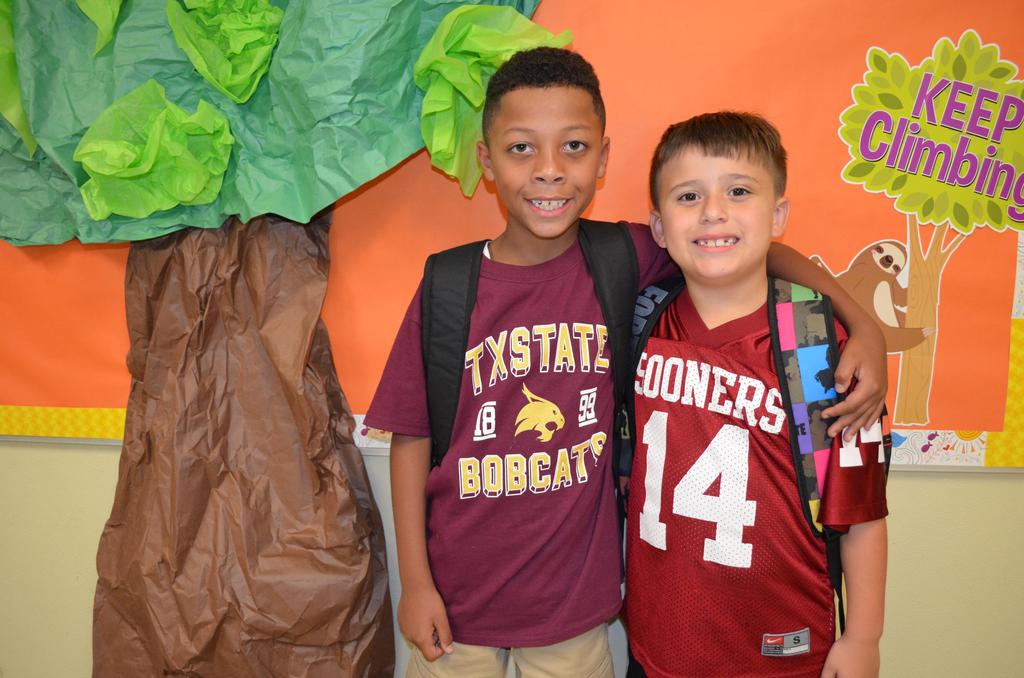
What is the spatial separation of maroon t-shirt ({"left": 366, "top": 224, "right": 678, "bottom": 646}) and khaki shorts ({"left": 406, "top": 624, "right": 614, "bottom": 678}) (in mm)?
44

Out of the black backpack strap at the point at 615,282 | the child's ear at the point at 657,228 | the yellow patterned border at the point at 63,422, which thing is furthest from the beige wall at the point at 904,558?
the child's ear at the point at 657,228

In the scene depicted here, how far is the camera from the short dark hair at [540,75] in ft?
3.35

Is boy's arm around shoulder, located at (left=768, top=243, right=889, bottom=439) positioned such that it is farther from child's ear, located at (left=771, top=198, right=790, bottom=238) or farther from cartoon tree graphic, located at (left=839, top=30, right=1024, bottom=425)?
cartoon tree graphic, located at (left=839, top=30, right=1024, bottom=425)

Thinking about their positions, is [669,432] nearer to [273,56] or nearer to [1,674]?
[273,56]

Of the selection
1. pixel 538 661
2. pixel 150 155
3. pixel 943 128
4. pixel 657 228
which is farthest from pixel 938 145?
pixel 150 155

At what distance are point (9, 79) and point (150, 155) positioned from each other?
Answer: 0.33 m

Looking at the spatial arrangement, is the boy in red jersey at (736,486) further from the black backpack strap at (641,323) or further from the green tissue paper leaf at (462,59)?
the green tissue paper leaf at (462,59)

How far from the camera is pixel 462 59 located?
1.12 meters

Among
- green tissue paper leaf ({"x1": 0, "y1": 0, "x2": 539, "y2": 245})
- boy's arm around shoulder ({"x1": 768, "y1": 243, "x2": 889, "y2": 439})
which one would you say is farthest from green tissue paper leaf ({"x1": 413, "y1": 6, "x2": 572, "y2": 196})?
boy's arm around shoulder ({"x1": 768, "y1": 243, "x2": 889, "y2": 439})

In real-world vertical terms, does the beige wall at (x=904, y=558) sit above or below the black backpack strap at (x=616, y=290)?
below

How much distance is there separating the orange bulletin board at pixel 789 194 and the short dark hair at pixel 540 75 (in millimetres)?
213

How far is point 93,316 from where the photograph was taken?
1.43 metres

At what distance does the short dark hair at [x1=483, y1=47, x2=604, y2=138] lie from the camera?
1022 millimetres

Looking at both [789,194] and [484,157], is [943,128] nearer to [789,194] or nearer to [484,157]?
[789,194]
